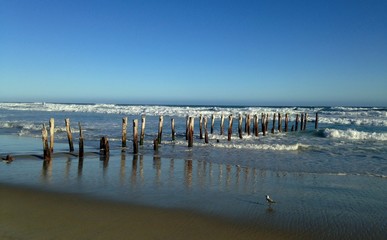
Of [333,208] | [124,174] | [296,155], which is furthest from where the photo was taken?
[296,155]

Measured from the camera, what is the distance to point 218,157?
1606cm

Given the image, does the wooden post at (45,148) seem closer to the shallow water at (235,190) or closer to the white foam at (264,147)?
the shallow water at (235,190)

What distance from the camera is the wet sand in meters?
5.99

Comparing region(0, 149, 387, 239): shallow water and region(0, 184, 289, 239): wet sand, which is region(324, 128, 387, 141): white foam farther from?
region(0, 184, 289, 239): wet sand

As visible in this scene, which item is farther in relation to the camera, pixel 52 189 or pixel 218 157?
pixel 218 157

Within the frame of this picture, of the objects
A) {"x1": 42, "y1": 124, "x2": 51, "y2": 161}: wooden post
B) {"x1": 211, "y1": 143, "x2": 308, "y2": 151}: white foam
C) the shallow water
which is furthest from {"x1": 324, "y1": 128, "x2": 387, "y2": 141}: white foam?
{"x1": 42, "y1": 124, "x2": 51, "y2": 161}: wooden post

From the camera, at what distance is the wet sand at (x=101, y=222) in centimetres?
599

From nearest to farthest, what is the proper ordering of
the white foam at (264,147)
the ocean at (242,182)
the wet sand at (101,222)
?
the wet sand at (101,222), the ocean at (242,182), the white foam at (264,147)

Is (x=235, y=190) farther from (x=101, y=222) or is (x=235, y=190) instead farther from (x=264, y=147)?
(x=264, y=147)

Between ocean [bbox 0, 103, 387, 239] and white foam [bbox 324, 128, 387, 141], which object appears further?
white foam [bbox 324, 128, 387, 141]

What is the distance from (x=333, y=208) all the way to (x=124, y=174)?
627 centimetres

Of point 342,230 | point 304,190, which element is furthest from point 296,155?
point 342,230

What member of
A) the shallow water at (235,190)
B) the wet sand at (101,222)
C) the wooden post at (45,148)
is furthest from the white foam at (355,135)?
the wet sand at (101,222)

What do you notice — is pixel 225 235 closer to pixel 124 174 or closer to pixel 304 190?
pixel 304 190
